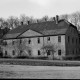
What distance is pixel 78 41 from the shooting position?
59219 mm

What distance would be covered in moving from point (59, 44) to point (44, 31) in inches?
259

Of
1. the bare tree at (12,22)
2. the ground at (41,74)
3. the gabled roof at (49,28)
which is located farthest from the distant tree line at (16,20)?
the ground at (41,74)

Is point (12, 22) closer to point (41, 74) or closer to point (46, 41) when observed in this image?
point (46, 41)

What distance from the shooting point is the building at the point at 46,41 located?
51875mm

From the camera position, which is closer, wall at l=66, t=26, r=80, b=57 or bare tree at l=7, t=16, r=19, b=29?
wall at l=66, t=26, r=80, b=57

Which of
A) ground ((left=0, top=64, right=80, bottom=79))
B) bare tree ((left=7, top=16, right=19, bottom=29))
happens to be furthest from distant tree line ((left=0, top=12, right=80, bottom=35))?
ground ((left=0, top=64, right=80, bottom=79))

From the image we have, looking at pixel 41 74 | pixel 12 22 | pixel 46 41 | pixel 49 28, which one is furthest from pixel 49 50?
pixel 12 22

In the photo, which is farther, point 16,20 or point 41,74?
point 16,20

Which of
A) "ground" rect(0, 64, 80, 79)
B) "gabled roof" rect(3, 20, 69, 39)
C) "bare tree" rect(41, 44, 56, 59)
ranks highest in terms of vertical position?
"gabled roof" rect(3, 20, 69, 39)

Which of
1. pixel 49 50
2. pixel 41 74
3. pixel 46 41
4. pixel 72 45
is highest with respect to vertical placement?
pixel 46 41

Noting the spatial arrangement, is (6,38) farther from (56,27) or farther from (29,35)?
(56,27)

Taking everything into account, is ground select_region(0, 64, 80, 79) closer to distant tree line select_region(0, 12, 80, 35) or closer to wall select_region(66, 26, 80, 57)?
wall select_region(66, 26, 80, 57)

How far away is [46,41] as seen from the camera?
179 ft

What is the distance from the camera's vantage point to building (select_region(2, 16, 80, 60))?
51.9 m
